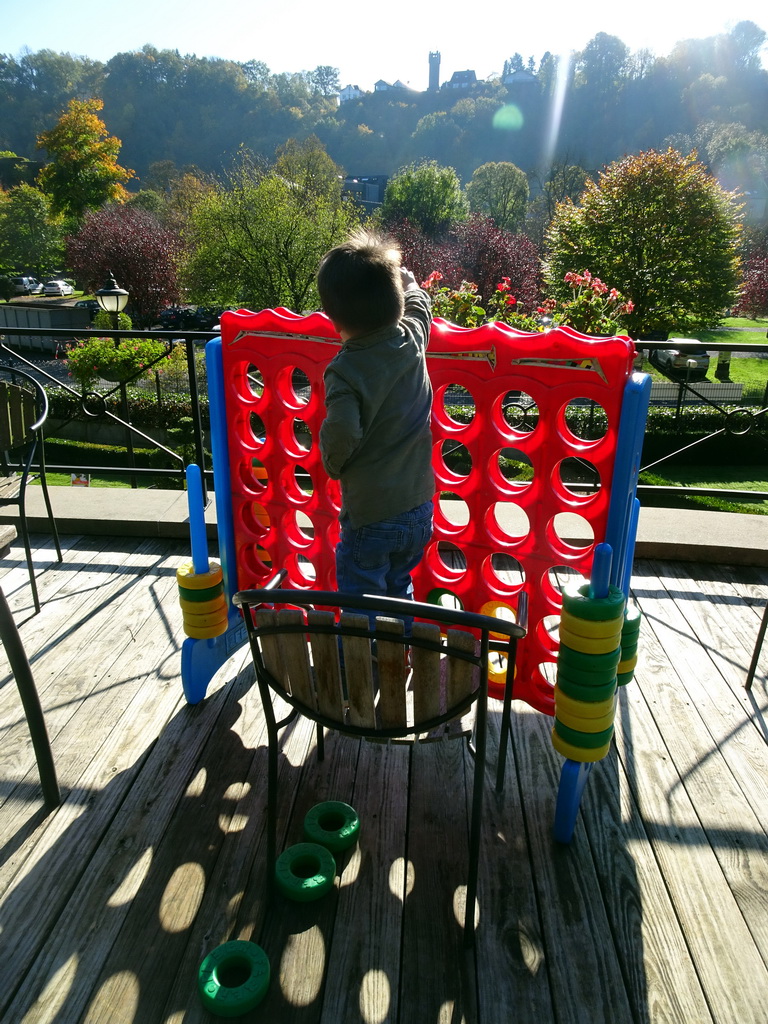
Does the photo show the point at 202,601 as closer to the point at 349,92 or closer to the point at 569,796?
the point at 569,796

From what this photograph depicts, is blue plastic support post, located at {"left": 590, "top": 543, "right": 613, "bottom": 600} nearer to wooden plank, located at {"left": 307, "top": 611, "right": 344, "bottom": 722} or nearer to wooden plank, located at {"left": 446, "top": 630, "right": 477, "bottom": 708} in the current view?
wooden plank, located at {"left": 446, "top": 630, "right": 477, "bottom": 708}

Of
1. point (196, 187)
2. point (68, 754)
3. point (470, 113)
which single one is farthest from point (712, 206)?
A: point (470, 113)

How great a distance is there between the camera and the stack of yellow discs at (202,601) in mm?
2586

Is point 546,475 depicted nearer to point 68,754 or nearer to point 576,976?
point 576,976

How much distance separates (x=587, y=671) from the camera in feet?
6.14

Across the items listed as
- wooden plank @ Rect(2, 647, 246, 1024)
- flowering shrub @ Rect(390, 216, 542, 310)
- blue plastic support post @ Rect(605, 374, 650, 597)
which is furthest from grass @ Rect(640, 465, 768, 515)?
flowering shrub @ Rect(390, 216, 542, 310)

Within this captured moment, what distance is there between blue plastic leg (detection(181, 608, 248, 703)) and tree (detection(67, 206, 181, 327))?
3508cm

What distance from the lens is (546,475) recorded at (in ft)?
Answer: 7.71

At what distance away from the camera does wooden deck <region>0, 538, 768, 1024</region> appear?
1.62 meters

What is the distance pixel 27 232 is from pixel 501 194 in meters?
38.3

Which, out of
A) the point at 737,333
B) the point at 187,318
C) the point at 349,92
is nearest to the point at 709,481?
the point at 737,333

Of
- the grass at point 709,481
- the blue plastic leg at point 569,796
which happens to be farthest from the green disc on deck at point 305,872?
the grass at point 709,481

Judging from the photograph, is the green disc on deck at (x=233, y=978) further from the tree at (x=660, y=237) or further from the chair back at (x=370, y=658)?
the tree at (x=660, y=237)

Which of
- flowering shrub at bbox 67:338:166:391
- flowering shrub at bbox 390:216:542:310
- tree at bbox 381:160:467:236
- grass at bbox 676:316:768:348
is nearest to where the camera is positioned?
flowering shrub at bbox 67:338:166:391
